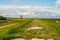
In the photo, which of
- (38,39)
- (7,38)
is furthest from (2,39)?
(38,39)

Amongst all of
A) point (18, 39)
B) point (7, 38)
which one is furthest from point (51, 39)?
point (7, 38)

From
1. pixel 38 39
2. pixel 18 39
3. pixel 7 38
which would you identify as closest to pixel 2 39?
pixel 7 38

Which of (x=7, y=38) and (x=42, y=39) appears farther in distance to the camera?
(x=42, y=39)

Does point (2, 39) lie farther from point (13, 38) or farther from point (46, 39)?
point (46, 39)

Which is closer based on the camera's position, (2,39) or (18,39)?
(2,39)

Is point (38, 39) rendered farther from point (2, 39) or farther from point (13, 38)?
point (2, 39)

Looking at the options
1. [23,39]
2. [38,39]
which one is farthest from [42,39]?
[23,39]

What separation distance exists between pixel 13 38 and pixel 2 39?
360cm

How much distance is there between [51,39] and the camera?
72.0 ft

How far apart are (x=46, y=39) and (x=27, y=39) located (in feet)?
7.02

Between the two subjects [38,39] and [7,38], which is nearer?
[7,38]

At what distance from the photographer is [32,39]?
70.1 feet

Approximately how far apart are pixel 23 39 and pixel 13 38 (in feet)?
4.45

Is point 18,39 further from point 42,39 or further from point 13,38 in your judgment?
point 42,39
